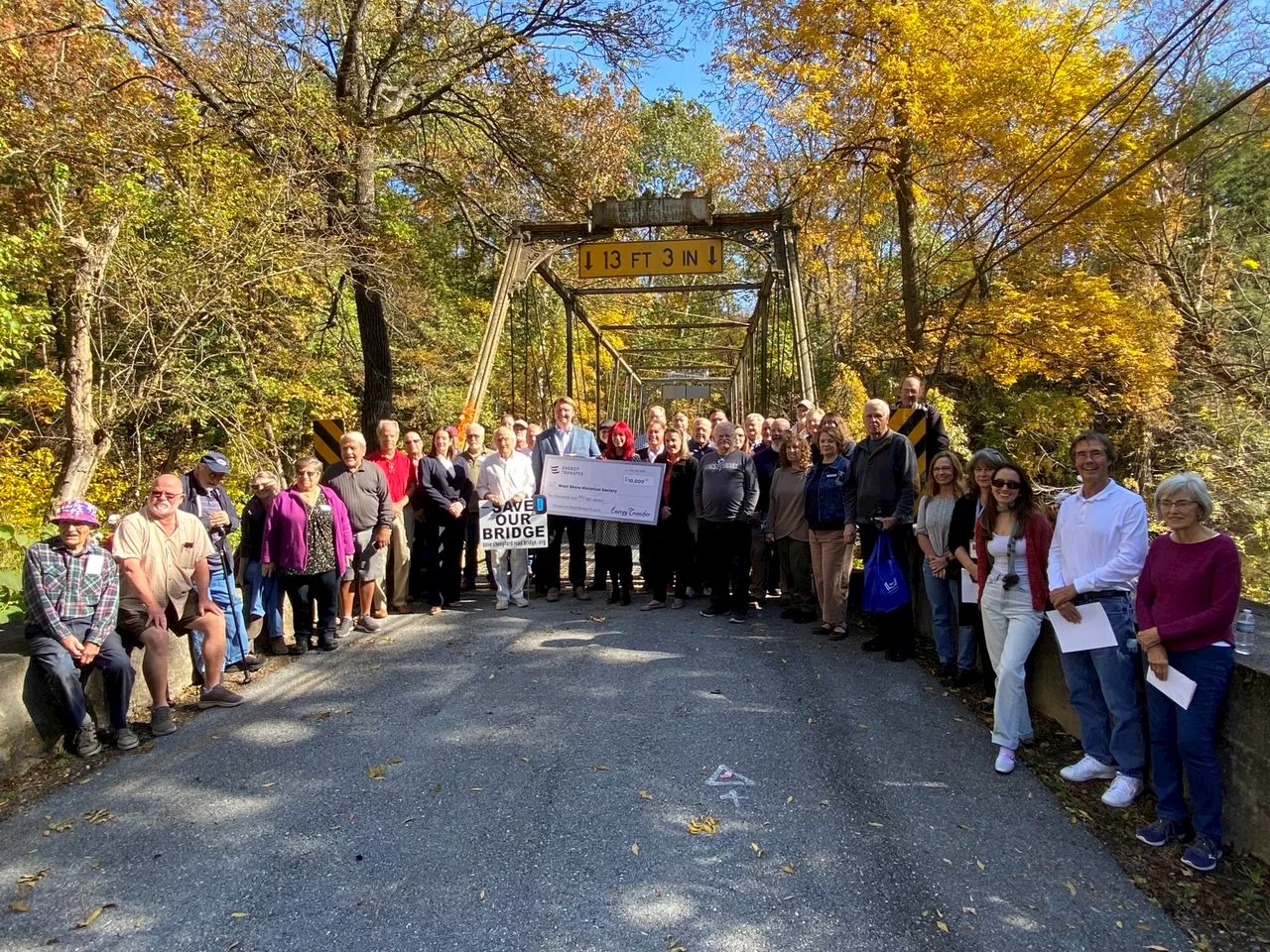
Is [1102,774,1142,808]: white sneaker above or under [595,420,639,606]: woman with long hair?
under

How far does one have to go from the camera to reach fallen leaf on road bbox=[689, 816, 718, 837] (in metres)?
3.05

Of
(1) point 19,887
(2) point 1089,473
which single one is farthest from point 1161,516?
(1) point 19,887

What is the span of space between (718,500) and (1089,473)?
3165 millimetres

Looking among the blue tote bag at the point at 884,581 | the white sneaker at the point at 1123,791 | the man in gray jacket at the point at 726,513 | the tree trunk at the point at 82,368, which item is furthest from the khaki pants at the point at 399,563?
the white sneaker at the point at 1123,791

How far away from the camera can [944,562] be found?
15.3 feet

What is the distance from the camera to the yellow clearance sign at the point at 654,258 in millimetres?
8266

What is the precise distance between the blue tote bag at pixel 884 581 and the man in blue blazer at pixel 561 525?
2.81m

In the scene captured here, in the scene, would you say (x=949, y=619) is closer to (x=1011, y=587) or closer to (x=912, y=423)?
(x=1011, y=587)

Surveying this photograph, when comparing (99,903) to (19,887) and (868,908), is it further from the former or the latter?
(868,908)

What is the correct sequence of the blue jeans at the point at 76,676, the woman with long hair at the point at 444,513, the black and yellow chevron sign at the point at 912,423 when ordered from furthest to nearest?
the woman with long hair at the point at 444,513 < the black and yellow chevron sign at the point at 912,423 < the blue jeans at the point at 76,676

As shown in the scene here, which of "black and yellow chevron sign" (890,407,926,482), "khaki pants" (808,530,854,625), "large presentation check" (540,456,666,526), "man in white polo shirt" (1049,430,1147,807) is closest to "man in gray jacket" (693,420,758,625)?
"large presentation check" (540,456,666,526)

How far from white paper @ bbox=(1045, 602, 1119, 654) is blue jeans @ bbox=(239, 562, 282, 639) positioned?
16.3 feet

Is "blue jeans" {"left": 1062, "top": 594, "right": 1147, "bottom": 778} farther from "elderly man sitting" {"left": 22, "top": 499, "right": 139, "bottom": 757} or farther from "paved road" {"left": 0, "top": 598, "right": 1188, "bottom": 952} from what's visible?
"elderly man sitting" {"left": 22, "top": 499, "right": 139, "bottom": 757}

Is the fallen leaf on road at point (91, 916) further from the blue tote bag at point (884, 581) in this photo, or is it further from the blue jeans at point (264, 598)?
the blue tote bag at point (884, 581)
